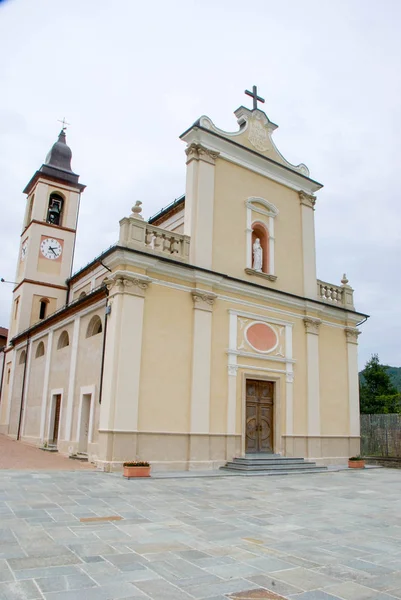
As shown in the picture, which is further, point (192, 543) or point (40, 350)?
point (40, 350)

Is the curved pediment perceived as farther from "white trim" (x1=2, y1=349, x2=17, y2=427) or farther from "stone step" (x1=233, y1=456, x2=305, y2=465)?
"white trim" (x1=2, y1=349, x2=17, y2=427)

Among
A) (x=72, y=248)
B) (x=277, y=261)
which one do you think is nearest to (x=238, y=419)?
(x=277, y=261)

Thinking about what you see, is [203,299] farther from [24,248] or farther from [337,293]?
[24,248]

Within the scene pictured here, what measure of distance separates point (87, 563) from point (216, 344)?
10.7m

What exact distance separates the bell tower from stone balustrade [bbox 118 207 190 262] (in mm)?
14031

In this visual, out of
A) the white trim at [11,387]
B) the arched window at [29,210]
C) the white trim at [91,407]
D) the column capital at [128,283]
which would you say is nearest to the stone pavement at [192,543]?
the white trim at [91,407]

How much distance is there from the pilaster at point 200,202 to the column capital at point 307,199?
4.57m

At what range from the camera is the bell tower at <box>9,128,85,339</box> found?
2661 centimetres

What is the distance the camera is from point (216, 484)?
11125 mm

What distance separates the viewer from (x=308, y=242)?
19.1m

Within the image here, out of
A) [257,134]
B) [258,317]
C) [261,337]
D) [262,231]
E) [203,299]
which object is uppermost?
[257,134]

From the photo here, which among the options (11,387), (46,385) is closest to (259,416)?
(46,385)

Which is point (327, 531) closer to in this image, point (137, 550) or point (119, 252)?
point (137, 550)

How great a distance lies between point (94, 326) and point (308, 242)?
8.88 meters
